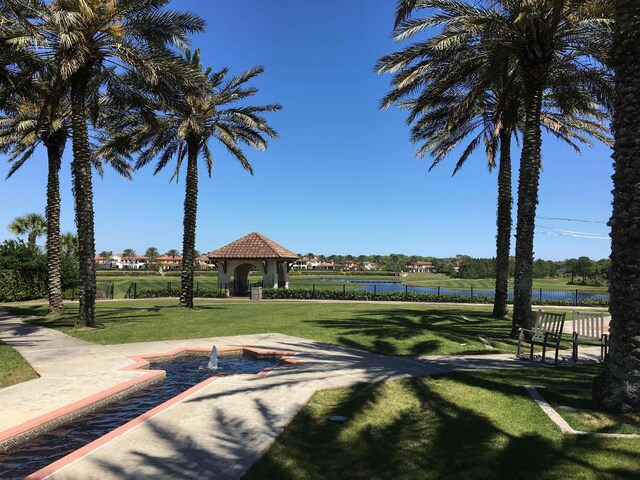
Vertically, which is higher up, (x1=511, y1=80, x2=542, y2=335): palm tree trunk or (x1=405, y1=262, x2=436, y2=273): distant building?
(x1=511, y1=80, x2=542, y2=335): palm tree trunk

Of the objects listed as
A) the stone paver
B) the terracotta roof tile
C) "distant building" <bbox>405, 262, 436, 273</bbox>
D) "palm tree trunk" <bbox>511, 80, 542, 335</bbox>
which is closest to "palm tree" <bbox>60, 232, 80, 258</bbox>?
the terracotta roof tile

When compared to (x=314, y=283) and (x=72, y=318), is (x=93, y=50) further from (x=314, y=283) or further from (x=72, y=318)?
(x=314, y=283)

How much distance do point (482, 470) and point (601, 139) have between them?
1974 cm

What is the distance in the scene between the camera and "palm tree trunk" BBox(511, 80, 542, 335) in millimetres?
12125

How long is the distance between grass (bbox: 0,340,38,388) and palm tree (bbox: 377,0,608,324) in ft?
33.6

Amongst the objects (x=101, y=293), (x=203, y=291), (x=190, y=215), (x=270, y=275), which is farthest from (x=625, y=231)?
(x=101, y=293)

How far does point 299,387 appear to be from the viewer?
7.03 meters

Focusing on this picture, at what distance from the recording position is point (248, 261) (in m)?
32.0

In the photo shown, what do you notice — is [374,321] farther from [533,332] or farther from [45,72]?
[45,72]

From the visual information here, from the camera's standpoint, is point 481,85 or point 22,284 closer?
point 481,85

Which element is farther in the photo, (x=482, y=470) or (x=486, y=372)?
(x=486, y=372)

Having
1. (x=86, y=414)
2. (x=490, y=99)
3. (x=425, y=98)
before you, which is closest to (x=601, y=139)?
(x=490, y=99)

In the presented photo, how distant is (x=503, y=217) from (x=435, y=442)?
15.5 m

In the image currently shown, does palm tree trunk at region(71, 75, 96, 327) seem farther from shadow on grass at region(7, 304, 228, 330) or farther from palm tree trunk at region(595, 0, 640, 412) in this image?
palm tree trunk at region(595, 0, 640, 412)
